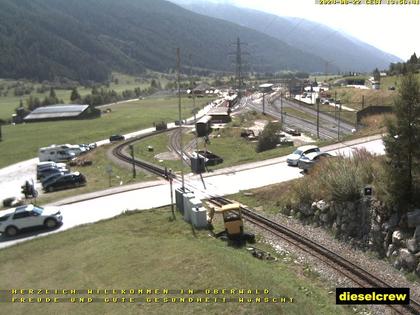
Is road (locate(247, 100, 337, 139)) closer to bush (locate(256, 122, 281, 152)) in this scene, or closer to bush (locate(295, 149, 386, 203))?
bush (locate(256, 122, 281, 152))

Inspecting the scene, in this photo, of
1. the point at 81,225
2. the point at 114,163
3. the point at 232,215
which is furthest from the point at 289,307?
the point at 114,163

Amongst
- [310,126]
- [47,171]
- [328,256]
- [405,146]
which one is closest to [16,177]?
[47,171]

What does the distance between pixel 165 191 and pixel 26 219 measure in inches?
434

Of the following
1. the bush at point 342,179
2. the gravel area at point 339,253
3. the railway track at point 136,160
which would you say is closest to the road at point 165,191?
the railway track at point 136,160

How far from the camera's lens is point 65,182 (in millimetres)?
46344

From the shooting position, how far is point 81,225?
29094 mm

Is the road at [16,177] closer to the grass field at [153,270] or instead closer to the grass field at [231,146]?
the grass field at [231,146]

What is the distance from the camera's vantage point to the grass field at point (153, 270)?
16188 millimetres

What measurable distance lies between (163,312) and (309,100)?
135818mm

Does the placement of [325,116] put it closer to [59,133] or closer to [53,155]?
[53,155]

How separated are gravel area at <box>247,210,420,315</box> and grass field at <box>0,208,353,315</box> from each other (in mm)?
539

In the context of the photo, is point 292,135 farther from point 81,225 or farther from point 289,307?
point 289,307

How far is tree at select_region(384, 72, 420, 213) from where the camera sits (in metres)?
20.3

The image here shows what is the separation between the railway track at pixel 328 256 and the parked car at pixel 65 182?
24.3 metres
